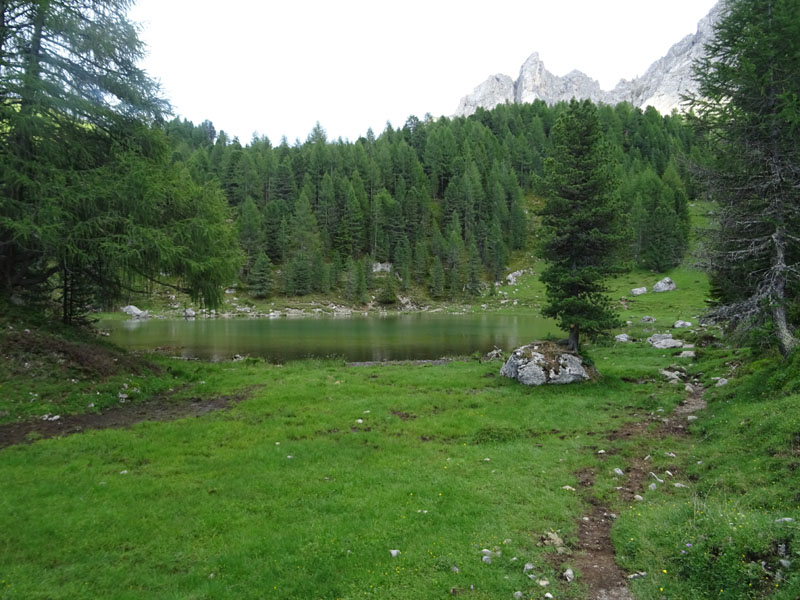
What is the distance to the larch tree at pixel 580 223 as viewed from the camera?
20734mm

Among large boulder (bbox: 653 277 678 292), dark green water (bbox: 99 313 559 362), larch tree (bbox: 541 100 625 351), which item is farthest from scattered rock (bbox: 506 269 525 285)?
Result: larch tree (bbox: 541 100 625 351)

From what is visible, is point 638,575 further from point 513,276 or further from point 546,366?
point 513,276

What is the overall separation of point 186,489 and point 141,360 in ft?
47.3

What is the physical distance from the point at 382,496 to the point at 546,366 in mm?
13937

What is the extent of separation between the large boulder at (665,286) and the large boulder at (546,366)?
226ft

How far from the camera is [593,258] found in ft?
71.2

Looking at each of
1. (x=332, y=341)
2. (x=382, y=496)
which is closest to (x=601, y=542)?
(x=382, y=496)

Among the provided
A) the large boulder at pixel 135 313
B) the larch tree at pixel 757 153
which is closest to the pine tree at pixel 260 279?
the large boulder at pixel 135 313

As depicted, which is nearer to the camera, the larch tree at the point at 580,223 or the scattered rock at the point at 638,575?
the scattered rock at the point at 638,575

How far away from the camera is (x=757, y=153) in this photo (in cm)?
1664

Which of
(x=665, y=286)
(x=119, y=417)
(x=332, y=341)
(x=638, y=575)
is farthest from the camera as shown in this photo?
(x=665, y=286)

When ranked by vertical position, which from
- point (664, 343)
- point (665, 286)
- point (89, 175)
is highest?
point (89, 175)

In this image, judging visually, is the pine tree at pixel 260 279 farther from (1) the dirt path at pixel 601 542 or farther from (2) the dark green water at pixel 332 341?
(1) the dirt path at pixel 601 542

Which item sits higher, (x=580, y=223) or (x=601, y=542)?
(x=580, y=223)
